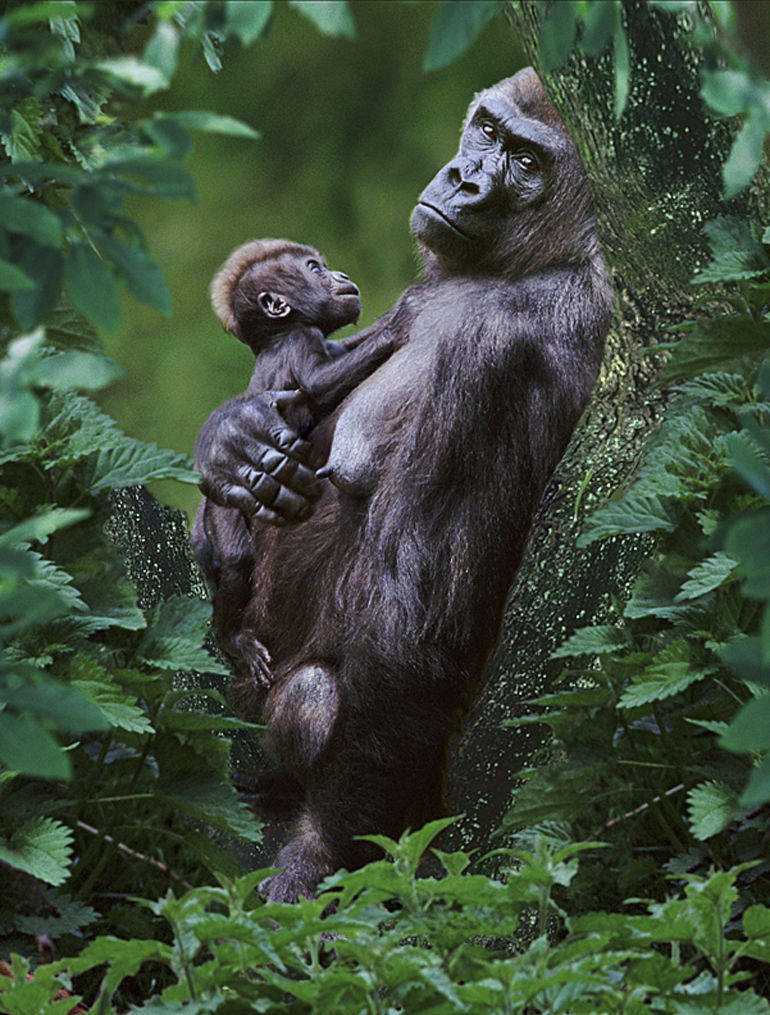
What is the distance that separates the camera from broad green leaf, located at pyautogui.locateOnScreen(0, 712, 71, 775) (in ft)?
1.95

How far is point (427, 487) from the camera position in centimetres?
147

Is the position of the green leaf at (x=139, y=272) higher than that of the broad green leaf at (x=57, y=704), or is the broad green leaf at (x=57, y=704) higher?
the green leaf at (x=139, y=272)

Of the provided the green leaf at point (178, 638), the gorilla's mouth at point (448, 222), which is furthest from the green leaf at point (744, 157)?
the gorilla's mouth at point (448, 222)

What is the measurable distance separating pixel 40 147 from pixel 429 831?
38.0 inches

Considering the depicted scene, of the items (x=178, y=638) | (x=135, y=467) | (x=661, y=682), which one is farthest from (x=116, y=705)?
(x=661, y=682)

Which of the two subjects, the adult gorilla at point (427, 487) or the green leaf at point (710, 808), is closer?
the green leaf at point (710, 808)

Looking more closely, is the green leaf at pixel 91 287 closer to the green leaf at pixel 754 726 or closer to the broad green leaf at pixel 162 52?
the broad green leaf at pixel 162 52

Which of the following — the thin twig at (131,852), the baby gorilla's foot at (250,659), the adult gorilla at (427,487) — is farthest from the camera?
the baby gorilla's foot at (250,659)

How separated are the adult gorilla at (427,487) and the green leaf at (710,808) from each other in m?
0.37

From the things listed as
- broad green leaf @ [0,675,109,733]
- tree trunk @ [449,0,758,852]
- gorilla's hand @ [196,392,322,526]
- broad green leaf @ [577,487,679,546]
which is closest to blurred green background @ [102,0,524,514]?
gorilla's hand @ [196,392,322,526]

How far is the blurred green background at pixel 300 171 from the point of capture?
215cm

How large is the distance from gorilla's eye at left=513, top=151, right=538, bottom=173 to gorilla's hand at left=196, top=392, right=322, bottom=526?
0.44m

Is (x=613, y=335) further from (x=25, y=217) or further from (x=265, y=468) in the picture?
(x=25, y=217)

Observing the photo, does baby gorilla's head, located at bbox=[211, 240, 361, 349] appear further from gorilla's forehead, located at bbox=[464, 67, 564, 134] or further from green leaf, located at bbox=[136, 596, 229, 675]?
green leaf, located at bbox=[136, 596, 229, 675]
